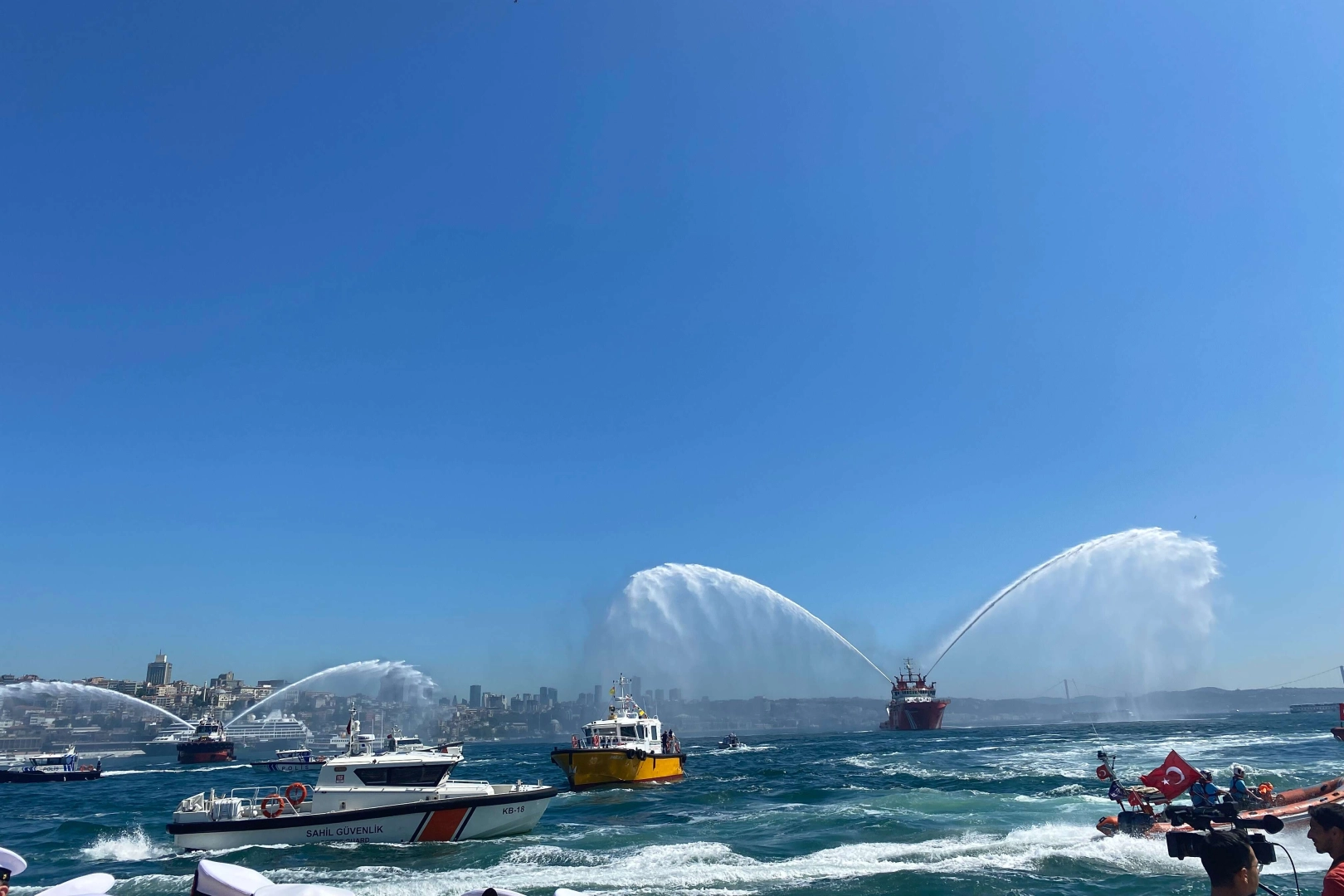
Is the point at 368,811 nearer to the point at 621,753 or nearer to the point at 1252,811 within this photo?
the point at 621,753

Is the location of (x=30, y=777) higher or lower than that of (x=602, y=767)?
lower

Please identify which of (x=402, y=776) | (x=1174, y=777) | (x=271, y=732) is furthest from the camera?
(x=271, y=732)

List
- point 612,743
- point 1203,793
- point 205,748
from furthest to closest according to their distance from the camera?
1. point 205,748
2. point 612,743
3. point 1203,793

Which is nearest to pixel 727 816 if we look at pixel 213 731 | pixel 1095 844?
pixel 1095 844

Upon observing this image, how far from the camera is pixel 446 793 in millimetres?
25391

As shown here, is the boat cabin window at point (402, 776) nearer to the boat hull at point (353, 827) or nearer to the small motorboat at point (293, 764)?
the boat hull at point (353, 827)

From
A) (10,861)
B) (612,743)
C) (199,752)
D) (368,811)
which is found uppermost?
(10,861)

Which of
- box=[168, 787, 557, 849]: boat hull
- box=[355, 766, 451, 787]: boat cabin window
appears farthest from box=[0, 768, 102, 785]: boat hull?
box=[355, 766, 451, 787]: boat cabin window

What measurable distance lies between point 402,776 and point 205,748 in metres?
83.4

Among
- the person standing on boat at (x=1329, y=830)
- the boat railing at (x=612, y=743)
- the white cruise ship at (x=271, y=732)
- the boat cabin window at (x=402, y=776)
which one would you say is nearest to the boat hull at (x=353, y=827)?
the boat cabin window at (x=402, y=776)

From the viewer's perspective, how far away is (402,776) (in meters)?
25.5

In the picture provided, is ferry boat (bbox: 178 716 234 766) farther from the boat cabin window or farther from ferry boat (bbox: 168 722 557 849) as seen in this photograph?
the boat cabin window

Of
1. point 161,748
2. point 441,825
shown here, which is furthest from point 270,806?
point 161,748

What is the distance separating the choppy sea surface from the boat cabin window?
5.93 feet
